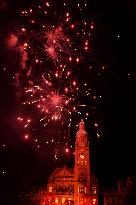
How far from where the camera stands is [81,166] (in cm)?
6806

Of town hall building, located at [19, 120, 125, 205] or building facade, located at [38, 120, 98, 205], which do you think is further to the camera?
building facade, located at [38, 120, 98, 205]

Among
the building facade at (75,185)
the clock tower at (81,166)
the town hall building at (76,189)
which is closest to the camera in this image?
the town hall building at (76,189)

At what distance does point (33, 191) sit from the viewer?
64062mm

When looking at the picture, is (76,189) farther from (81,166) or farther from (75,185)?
(81,166)

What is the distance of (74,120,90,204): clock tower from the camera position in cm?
6544

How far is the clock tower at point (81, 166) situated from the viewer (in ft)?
215

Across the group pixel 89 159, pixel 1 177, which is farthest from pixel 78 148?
pixel 1 177

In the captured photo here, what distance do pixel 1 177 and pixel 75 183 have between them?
23.9 metres

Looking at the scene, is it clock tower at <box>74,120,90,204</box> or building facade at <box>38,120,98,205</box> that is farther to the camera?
clock tower at <box>74,120,90,204</box>

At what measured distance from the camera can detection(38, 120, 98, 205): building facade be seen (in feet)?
213

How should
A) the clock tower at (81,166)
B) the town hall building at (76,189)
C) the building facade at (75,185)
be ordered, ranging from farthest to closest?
the clock tower at (81,166) → the building facade at (75,185) → the town hall building at (76,189)

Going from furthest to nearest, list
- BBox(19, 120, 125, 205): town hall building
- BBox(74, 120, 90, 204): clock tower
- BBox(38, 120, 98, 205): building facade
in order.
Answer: BBox(74, 120, 90, 204): clock tower < BBox(38, 120, 98, 205): building facade < BBox(19, 120, 125, 205): town hall building

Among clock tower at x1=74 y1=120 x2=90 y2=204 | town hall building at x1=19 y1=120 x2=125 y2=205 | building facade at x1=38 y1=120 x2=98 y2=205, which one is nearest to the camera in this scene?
town hall building at x1=19 y1=120 x2=125 y2=205

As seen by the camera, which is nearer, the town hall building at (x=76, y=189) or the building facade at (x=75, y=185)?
the town hall building at (x=76, y=189)
